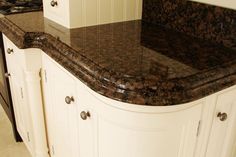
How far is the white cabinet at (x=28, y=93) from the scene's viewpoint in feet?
4.02

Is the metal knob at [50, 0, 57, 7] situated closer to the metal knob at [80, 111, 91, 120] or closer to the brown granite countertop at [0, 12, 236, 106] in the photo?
the brown granite countertop at [0, 12, 236, 106]

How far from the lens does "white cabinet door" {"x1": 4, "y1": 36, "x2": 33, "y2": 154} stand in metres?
1.37

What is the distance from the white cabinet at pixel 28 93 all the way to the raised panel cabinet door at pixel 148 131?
55cm

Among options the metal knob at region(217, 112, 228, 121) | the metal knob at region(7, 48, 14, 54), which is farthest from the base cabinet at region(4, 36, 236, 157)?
Result: the metal knob at region(7, 48, 14, 54)

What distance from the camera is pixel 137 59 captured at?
2.78ft

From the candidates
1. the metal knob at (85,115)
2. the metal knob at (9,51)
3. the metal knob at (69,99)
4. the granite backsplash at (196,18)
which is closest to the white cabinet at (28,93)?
the metal knob at (9,51)

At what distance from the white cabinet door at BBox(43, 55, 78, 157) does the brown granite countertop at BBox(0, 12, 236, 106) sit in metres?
0.10

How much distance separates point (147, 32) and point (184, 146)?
21.2 inches

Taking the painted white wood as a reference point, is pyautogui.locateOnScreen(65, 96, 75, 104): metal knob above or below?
below

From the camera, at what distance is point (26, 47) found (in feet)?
3.69

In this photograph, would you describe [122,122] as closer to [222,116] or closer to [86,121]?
[86,121]

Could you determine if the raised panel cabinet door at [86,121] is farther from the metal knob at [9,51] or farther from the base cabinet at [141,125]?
the metal knob at [9,51]

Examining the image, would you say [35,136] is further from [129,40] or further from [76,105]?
[129,40]

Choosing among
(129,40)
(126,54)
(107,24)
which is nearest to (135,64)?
(126,54)
